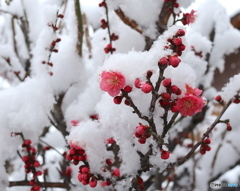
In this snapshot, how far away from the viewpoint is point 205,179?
2156 mm

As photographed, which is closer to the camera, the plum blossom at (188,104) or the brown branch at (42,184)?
the plum blossom at (188,104)

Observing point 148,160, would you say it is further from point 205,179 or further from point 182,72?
point 205,179

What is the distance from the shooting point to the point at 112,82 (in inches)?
26.3

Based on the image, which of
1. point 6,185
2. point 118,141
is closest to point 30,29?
point 6,185

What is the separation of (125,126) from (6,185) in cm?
57

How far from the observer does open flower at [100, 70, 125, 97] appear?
666 mm

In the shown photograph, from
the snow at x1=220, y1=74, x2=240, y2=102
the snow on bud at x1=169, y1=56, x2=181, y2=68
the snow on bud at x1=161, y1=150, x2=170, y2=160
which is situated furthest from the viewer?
the snow at x1=220, y1=74, x2=240, y2=102

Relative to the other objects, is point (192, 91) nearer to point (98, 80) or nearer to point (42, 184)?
point (98, 80)

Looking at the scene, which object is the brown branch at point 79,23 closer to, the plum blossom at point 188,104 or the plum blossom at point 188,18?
the plum blossom at point 188,18

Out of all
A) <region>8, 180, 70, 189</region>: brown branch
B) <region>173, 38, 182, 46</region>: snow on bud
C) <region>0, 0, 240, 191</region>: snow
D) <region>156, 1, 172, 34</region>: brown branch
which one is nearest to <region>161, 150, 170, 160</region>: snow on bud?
<region>0, 0, 240, 191</region>: snow

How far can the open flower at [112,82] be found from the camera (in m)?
0.67

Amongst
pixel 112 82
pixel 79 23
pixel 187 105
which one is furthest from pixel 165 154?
pixel 79 23

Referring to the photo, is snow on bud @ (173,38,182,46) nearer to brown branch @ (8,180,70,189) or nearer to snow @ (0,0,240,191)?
snow @ (0,0,240,191)

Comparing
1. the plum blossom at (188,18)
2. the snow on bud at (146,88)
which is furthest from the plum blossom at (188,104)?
the plum blossom at (188,18)
